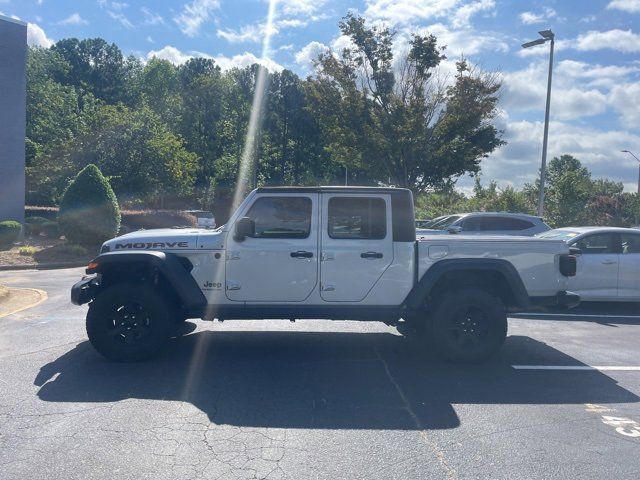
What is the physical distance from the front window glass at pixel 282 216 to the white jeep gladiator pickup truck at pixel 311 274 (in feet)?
0.04

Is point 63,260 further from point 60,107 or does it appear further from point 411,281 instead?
point 60,107

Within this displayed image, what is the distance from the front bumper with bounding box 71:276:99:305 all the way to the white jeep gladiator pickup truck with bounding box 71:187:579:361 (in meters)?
0.01

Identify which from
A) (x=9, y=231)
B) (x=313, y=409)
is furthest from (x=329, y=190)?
(x=9, y=231)

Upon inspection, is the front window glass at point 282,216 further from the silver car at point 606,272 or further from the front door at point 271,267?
the silver car at point 606,272

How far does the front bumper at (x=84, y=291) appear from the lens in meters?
6.96

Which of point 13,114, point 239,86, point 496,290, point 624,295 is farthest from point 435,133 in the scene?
point 239,86

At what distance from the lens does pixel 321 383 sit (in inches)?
253

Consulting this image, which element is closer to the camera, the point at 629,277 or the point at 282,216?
the point at 282,216

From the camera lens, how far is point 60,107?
3706 centimetres

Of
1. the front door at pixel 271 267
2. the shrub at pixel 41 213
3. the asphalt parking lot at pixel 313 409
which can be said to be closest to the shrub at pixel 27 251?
the shrub at pixel 41 213

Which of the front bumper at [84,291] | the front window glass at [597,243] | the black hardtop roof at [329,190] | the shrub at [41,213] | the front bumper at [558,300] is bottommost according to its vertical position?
the front bumper at [84,291]

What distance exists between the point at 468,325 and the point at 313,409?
2501mm

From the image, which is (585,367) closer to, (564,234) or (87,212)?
(564,234)

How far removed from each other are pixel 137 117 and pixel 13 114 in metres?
8.87
